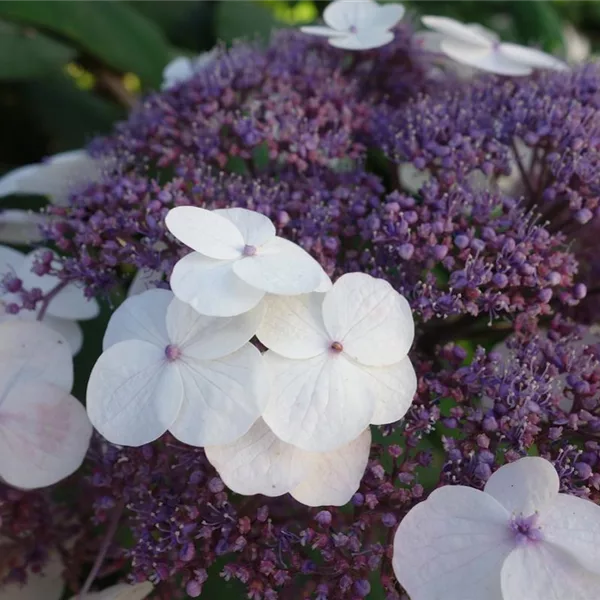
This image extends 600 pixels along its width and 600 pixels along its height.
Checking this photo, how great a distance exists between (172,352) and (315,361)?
0.10 meters

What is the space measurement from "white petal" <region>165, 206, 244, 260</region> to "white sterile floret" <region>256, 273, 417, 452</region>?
5 centimetres

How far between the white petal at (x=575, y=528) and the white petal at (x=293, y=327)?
18 centimetres

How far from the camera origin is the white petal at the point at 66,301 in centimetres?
70

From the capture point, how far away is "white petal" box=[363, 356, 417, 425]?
→ 510 millimetres

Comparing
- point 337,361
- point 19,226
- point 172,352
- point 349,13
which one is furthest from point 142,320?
point 349,13

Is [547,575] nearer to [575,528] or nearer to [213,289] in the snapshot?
[575,528]

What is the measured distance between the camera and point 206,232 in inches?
21.0

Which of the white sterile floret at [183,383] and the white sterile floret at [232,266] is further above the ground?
the white sterile floret at [232,266]

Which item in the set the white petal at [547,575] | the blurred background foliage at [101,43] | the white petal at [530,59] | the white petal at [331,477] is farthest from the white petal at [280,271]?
the blurred background foliage at [101,43]

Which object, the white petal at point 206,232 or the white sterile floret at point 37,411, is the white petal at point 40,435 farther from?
the white petal at point 206,232

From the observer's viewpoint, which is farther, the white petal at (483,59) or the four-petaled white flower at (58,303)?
the white petal at (483,59)

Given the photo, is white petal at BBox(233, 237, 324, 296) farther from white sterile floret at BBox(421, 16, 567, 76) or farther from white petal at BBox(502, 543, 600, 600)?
white sterile floret at BBox(421, 16, 567, 76)

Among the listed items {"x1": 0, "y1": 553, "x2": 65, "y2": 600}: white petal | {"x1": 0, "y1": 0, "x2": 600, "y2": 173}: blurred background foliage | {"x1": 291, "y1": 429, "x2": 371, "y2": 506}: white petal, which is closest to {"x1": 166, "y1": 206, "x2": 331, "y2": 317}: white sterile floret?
{"x1": 291, "y1": 429, "x2": 371, "y2": 506}: white petal

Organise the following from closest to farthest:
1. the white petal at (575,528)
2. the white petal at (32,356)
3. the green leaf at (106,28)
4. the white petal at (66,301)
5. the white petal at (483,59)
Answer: the white petal at (575,528) → the white petal at (32,356) → the white petal at (66,301) → the white petal at (483,59) → the green leaf at (106,28)
